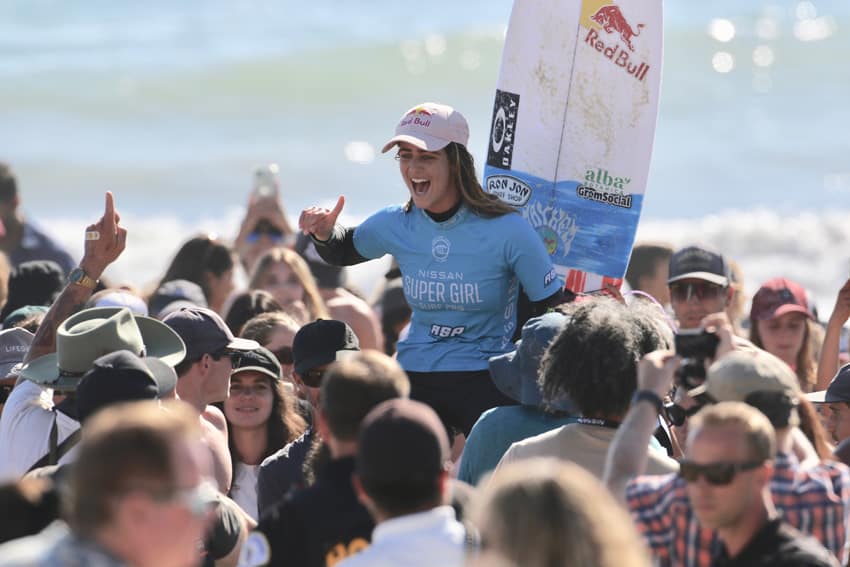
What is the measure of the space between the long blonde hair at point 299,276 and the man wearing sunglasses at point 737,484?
15.5 feet

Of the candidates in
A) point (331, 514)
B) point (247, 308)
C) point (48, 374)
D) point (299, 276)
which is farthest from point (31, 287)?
point (331, 514)

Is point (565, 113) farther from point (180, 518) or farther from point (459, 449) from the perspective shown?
point (180, 518)

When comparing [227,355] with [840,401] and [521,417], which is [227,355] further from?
[840,401]

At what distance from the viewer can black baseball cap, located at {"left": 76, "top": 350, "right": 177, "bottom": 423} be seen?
412 cm

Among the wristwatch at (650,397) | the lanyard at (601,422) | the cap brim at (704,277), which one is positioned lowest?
the lanyard at (601,422)

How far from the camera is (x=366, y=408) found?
3604mm

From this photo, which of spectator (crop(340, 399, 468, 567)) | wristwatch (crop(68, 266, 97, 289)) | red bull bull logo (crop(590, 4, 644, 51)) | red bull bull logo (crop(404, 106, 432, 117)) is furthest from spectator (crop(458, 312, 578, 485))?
red bull bull logo (crop(590, 4, 644, 51))

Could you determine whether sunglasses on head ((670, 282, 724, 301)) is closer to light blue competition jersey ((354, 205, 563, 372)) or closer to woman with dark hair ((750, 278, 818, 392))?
woman with dark hair ((750, 278, 818, 392))

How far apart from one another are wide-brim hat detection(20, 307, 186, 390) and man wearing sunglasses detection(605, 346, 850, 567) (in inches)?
74.4

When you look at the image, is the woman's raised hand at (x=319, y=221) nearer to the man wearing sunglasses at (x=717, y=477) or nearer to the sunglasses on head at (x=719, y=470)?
the man wearing sunglasses at (x=717, y=477)

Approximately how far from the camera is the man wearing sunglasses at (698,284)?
686 centimetres

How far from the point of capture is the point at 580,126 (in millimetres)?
6422

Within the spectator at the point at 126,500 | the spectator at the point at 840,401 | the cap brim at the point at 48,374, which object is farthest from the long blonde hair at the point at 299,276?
the spectator at the point at 126,500

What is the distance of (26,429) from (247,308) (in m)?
2.50
